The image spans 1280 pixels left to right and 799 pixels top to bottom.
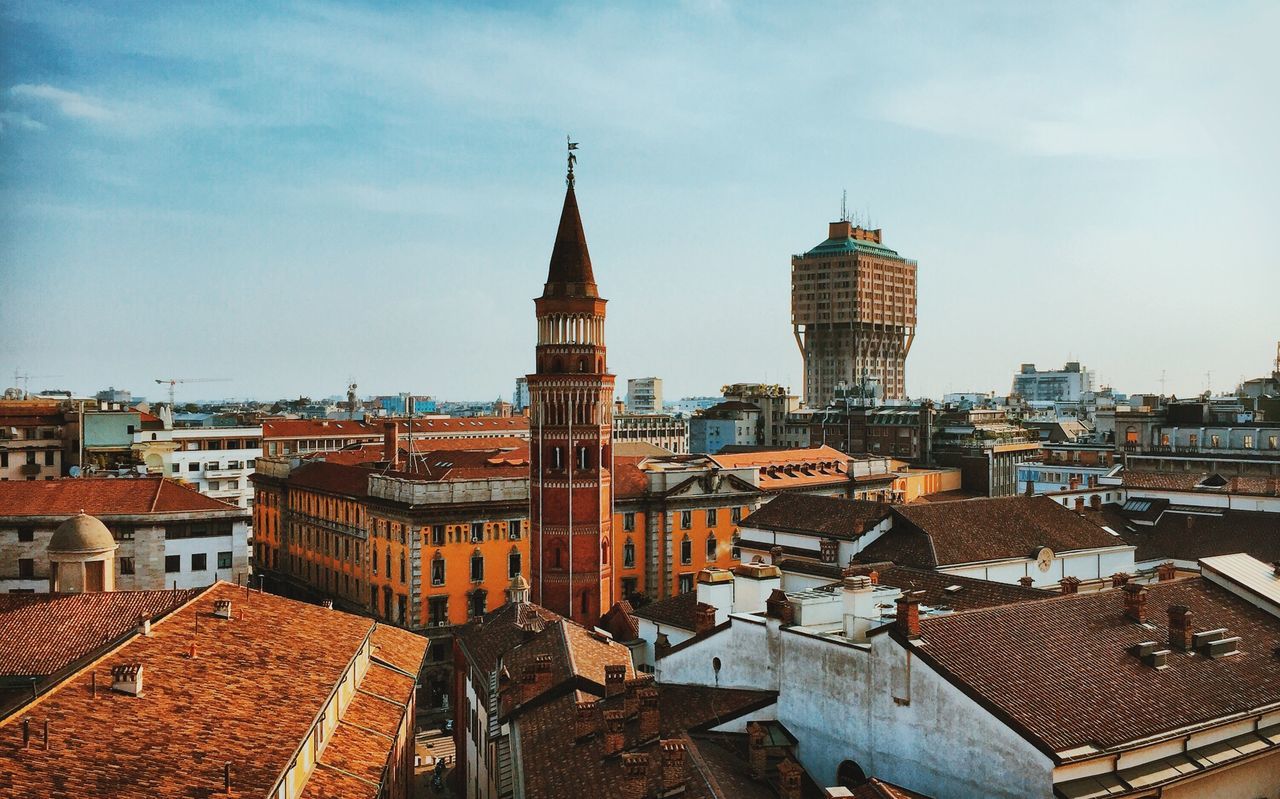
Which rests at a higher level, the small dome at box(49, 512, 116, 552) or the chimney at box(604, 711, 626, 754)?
the small dome at box(49, 512, 116, 552)

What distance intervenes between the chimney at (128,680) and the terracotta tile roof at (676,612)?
18441 mm

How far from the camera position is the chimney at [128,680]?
882 inches

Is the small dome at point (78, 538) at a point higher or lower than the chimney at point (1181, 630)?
higher

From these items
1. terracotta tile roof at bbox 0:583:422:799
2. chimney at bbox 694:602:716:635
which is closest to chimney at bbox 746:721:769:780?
terracotta tile roof at bbox 0:583:422:799

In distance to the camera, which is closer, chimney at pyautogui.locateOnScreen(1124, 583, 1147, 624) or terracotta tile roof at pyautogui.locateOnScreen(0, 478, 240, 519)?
chimney at pyautogui.locateOnScreen(1124, 583, 1147, 624)

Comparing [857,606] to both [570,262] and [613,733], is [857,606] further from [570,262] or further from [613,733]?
[570,262]

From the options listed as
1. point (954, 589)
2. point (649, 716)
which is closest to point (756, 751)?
point (649, 716)

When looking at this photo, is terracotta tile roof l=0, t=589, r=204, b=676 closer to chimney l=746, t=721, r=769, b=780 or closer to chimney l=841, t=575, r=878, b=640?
chimney l=746, t=721, r=769, b=780

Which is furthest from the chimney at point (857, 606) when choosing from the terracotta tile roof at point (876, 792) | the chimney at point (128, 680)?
the chimney at point (128, 680)

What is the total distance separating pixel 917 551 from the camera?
151 feet

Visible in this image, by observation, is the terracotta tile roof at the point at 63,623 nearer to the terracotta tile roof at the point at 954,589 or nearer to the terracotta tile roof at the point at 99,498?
the terracotta tile roof at the point at 954,589

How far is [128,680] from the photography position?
22484mm

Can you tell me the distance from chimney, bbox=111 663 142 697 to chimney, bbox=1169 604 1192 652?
2357cm

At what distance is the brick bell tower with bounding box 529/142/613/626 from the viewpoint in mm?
58625
